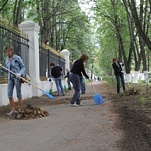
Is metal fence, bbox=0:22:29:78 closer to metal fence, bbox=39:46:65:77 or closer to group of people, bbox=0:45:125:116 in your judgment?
group of people, bbox=0:45:125:116

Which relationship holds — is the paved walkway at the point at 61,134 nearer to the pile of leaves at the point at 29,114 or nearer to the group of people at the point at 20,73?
the pile of leaves at the point at 29,114

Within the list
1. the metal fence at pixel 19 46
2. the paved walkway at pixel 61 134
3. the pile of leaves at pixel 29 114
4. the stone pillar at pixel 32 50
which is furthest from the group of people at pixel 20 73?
the metal fence at pixel 19 46

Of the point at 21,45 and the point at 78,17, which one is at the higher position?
the point at 78,17

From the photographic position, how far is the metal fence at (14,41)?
10.9 metres

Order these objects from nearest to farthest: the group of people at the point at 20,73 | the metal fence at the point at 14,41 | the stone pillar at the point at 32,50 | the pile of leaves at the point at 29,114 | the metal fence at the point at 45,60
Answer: the pile of leaves at the point at 29,114 < the group of people at the point at 20,73 < the metal fence at the point at 14,41 < the stone pillar at the point at 32,50 < the metal fence at the point at 45,60

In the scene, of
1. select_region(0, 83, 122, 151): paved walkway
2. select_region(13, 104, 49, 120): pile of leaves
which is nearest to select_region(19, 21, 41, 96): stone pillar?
select_region(13, 104, 49, 120): pile of leaves

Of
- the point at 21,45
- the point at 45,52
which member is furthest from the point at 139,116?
the point at 45,52

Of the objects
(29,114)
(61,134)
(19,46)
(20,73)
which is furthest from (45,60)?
(61,134)

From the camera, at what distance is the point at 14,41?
481 inches

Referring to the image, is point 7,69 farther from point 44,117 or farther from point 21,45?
point 21,45

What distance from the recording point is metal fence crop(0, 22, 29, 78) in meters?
10.9

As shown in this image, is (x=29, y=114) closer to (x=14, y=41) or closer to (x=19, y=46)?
(x=14, y=41)

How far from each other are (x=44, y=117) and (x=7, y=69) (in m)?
1.50

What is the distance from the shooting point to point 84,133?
5.58 m
